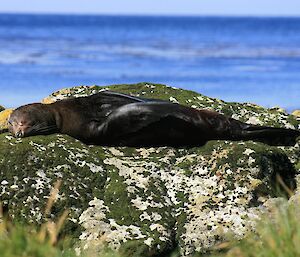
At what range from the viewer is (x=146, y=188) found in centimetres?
828

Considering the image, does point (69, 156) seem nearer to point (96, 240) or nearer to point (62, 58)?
point (96, 240)

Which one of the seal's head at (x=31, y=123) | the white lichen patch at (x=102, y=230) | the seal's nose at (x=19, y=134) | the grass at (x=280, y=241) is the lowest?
the white lichen patch at (x=102, y=230)

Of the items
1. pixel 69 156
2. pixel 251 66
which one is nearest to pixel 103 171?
pixel 69 156

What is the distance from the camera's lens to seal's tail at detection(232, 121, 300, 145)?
30.2 feet

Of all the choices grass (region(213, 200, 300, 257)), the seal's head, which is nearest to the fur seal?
the seal's head

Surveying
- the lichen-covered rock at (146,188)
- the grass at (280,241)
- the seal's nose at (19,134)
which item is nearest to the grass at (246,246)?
the grass at (280,241)

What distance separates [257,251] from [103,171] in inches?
126

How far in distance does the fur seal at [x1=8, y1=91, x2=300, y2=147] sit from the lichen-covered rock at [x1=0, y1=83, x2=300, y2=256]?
150mm

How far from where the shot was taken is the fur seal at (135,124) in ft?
29.6

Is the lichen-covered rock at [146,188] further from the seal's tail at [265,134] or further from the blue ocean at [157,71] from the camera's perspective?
the blue ocean at [157,71]

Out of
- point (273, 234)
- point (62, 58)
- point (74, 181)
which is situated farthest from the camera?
point (62, 58)

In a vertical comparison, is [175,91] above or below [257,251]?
above

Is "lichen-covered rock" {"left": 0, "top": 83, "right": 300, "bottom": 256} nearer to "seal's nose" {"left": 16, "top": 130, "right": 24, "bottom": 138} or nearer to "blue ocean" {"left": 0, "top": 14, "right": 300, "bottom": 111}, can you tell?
"seal's nose" {"left": 16, "top": 130, "right": 24, "bottom": 138}

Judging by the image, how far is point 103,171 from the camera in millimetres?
8375
